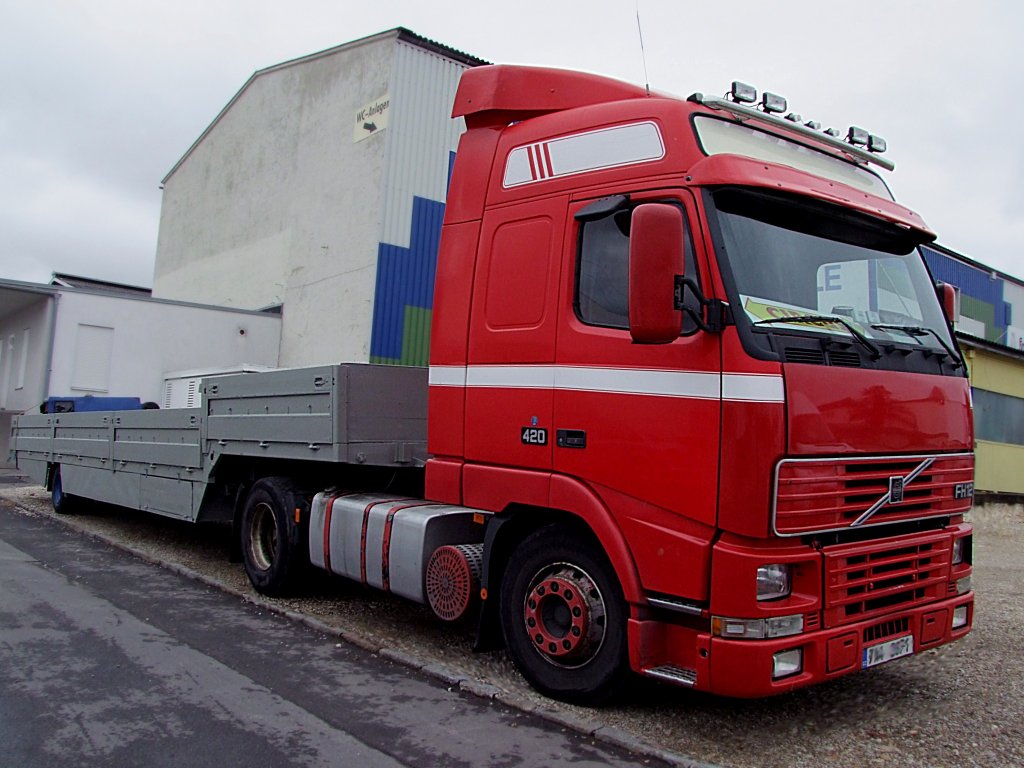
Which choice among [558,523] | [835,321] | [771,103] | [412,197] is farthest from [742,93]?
[412,197]

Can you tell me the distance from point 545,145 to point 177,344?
56.6 ft

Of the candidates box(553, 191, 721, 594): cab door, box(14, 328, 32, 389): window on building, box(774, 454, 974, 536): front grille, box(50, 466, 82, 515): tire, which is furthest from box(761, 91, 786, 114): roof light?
box(14, 328, 32, 389): window on building

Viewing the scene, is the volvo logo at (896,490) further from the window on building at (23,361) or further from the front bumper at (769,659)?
the window on building at (23,361)

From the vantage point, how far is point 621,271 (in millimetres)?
4516

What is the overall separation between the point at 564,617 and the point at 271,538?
3540mm

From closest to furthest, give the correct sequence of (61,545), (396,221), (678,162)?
(678,162) < (61,545) < (396,221)

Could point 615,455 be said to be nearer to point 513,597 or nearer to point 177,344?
point 513,597

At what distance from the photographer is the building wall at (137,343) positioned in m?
18.9

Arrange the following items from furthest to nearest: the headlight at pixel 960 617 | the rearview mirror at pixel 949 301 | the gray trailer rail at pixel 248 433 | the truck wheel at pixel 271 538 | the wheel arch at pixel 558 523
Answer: the truck wheel at pixel 271 538, the gray trailer rail at pixel 248 433, the rearview mirror at pixel 949 301, the headlight at pixel 960 617, the wheel arch at pixel 558 523

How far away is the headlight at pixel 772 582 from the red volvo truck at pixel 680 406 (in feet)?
0.07

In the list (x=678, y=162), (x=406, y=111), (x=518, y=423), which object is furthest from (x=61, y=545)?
(x=406, y=111)

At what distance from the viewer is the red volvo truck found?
3.95m

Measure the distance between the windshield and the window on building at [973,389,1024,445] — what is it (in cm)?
1537

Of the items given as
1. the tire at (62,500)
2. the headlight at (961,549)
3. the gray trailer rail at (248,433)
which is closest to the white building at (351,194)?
the tire at (62,500)
